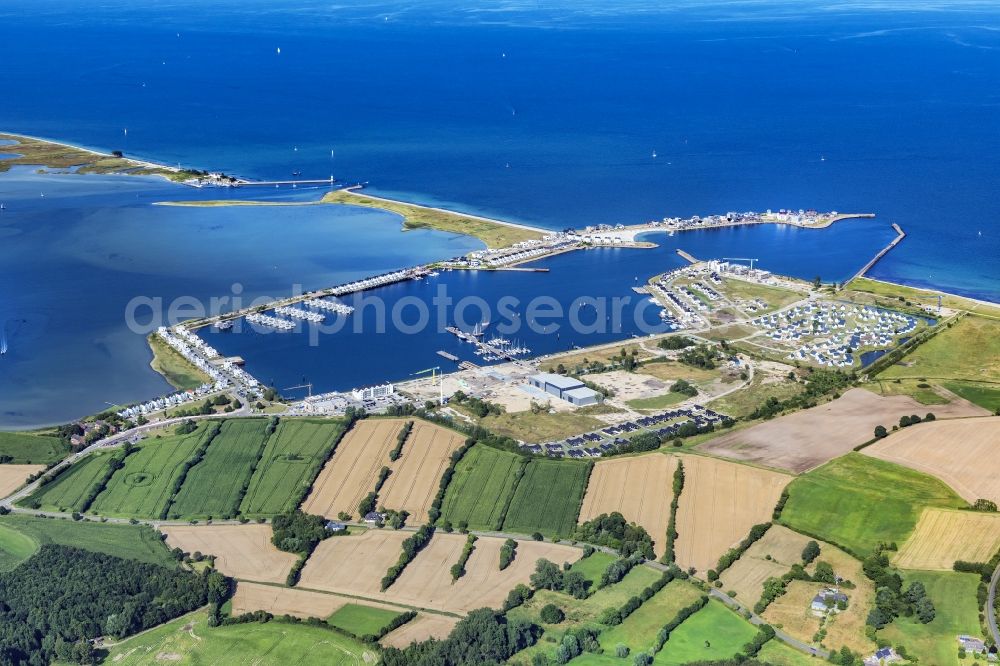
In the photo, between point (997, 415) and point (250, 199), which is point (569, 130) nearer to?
point (250, 199)

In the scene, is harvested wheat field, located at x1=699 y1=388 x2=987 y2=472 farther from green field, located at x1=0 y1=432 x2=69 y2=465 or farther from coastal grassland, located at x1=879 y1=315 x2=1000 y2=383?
green field, located at x1=0 y1=432 x2=69 y2=465

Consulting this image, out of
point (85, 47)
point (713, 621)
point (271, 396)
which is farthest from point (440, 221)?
point (85, 47)

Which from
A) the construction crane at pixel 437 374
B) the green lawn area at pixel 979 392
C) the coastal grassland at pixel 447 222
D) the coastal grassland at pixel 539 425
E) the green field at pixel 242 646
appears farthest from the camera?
→ the coastal grassland at pixel 447 222

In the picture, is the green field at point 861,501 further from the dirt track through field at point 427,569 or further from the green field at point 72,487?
the green field at point 72,487

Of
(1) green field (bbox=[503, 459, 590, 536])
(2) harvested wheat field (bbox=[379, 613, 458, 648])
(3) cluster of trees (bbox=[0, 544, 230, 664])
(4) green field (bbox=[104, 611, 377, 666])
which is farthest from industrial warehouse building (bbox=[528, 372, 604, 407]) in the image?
(4) green field (bbox=[104, 611, 377, 666])

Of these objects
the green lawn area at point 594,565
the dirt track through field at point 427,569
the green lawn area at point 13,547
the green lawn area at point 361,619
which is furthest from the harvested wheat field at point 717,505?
the green lawn area at point 13,547

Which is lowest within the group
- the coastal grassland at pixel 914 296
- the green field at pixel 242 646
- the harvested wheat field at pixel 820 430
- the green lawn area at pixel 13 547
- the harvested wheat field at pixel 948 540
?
the green field at pixel 242 646
